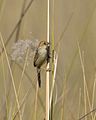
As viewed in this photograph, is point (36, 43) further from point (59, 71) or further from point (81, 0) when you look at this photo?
point (81, 0)

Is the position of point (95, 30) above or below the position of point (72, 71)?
above

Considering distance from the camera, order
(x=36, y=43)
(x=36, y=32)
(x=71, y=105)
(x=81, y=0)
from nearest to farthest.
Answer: (x=36, y=43) → (x=71, y=105) → (x=36, y=32) → (x=81, y=0)

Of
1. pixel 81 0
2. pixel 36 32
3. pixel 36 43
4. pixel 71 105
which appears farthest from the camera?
pixel 81 0

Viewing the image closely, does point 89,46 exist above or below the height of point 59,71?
above

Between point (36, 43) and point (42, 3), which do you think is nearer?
point (36, 43)

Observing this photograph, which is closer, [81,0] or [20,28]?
[20,28]

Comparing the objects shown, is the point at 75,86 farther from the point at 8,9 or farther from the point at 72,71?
the point at 8,9

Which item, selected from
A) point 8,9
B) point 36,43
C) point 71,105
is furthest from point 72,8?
point 36,43

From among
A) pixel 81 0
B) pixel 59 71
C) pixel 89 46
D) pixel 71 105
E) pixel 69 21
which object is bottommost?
pixel 71 105

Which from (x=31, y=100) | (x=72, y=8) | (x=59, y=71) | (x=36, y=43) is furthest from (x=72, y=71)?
(x=36, y=43)
